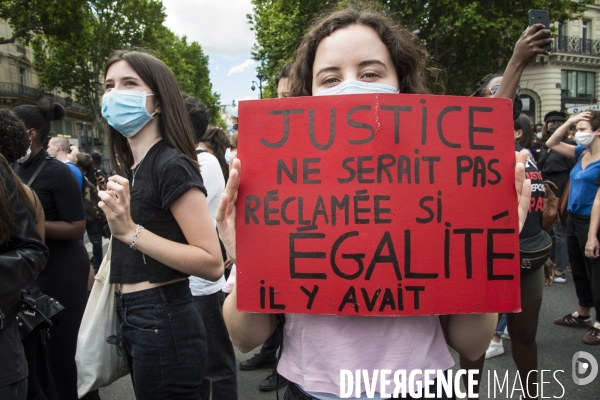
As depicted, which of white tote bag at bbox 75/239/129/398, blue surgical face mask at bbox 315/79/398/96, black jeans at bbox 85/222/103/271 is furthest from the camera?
black jeans at bbox 85/222/103/271

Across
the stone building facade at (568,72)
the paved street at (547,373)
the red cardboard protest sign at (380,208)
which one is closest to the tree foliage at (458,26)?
the stone building facade at (568,72)

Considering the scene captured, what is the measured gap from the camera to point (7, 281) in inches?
71.9

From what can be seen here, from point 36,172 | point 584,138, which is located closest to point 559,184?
point 584,138

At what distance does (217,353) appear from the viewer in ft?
9.29

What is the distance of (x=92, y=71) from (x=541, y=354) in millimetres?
34980

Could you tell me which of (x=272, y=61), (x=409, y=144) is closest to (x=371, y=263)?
(x=409, y=144)

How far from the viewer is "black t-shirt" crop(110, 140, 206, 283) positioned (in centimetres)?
190

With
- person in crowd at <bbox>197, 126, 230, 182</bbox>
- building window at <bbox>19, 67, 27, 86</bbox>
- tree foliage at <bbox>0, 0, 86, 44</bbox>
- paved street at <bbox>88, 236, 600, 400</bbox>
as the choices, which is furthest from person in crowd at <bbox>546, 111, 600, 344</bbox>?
building window at <bbox>19, 67, 27, 86</bbox>

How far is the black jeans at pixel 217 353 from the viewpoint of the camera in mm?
2801

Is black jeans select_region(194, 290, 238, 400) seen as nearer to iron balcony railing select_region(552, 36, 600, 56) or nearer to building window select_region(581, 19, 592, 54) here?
iron balcony railing select_region(552, 36, 600, 56)

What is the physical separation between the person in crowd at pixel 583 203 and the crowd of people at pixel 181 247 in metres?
1.41

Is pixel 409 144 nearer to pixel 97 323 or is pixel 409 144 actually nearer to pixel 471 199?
pixel 471 199

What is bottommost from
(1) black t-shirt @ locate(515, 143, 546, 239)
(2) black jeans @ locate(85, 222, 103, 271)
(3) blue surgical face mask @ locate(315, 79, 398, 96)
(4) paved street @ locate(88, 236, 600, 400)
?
(4) paved street @ locate(88, 236, 600, 400)

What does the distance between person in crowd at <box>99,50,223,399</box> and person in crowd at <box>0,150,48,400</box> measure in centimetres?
32
